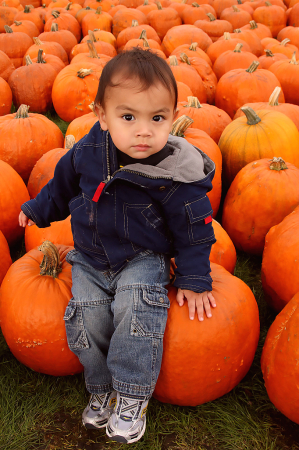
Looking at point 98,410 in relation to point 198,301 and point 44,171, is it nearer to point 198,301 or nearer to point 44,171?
point 198,301

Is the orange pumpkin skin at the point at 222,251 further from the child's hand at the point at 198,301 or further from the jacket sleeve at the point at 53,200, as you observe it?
the jacket sleeve at the point at 53,200

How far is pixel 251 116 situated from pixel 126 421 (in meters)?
2.61

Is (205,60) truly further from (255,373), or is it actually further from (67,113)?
(255,373)

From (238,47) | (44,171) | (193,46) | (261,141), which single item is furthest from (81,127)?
(238,47)

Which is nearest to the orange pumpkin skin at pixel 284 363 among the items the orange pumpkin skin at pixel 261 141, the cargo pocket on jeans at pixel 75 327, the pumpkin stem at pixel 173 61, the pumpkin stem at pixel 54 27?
the cargo pocket on jeans at pixel 75 327

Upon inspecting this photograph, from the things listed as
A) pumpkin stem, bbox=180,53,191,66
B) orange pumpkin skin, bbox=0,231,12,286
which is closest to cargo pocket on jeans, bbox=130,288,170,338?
orange pumpkin skin, bbox=0,231,12,286

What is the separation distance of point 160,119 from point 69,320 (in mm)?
1019

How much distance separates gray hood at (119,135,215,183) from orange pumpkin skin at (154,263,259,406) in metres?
0.59

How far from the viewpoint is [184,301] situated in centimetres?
188

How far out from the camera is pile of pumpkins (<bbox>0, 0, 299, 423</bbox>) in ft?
6.07

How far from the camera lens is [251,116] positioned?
11.0 ft

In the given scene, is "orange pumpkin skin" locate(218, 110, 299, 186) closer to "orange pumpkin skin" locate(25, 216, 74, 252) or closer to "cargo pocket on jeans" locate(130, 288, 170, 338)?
"orange pumpkin skin" locate(25, 216, 74, 252)

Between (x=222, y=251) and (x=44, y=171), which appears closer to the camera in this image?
(x=222, y=251)

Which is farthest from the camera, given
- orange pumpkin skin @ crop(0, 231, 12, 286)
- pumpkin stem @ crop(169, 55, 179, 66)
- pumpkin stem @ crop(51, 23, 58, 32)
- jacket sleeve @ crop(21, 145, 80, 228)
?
pumpkin stem @ crop(51, 23, 58, 32)
